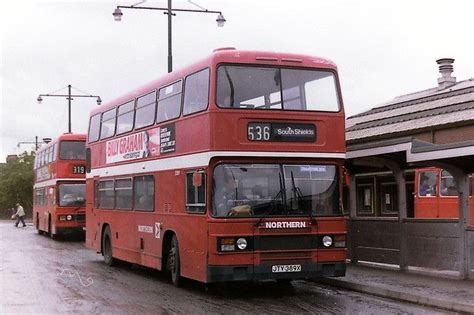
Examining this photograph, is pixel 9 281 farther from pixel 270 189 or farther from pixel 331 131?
pixel 331 131

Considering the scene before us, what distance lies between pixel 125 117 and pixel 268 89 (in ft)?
18.7

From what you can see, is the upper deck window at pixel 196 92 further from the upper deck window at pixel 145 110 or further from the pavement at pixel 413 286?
the pavement at pixel 413 286

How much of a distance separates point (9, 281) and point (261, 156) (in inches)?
255

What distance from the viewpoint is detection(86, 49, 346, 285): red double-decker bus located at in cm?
1206

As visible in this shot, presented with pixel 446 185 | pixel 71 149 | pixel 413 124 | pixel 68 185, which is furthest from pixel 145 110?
pixel 68 185

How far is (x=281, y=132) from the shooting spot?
12516 mm

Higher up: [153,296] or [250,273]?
[250,273]

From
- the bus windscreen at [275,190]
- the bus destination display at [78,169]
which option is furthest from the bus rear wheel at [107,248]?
the bus destination display at [78,169]

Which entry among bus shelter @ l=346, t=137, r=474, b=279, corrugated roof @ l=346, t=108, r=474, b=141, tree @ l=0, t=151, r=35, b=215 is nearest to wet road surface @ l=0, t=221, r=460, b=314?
bus shelter @ l=346, t=137, r=474, b=279

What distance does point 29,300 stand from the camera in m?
12.2

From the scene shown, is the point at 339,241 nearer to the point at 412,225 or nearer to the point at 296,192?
the point at 296,192

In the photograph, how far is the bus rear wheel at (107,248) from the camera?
18828mm

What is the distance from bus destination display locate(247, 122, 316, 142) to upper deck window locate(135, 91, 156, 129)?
3.49m

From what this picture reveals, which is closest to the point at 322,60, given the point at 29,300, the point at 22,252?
the point at 29,300
